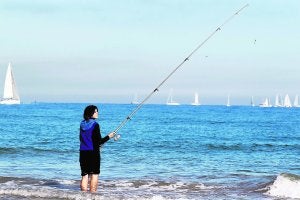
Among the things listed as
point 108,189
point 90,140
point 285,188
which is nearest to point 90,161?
point 90,140

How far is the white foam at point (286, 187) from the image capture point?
1196 centimetres

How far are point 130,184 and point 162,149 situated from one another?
1227 centimetres

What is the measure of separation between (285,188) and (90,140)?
5114mm

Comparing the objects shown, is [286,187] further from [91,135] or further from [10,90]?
[10,90]

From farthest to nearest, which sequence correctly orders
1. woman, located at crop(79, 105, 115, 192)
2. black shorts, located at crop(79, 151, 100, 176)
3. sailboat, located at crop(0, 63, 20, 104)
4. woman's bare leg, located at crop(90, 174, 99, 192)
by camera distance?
sailboat, located at crop(0, 63, 20, 104) < woman's bare leg, located at crop(90, 174, 99, 192) < black shorts, located at crop(79, 151, 100, 176) < woman, located at crop(79, 105, 115, 192)

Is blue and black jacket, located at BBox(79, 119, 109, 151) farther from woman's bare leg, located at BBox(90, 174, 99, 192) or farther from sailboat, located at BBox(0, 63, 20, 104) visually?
sailboat, located at BBox(0, 63, 20, 104)

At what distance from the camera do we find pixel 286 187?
40.4 ft

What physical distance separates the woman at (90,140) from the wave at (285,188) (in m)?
4.43

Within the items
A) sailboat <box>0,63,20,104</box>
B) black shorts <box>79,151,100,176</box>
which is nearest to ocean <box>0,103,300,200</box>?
black shorts <box>79,151,100,176</box>

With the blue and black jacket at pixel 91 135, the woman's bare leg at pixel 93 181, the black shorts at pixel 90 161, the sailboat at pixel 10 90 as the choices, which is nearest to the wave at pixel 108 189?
the woman's bare leg at pixel 93 181

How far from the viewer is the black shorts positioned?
9.52 metres

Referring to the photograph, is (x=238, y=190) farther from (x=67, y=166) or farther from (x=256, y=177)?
(x=67, y=166)

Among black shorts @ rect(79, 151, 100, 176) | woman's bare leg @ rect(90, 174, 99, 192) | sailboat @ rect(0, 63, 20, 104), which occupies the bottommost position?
woman's bare leg @ rect(90, 174, 99, 192)

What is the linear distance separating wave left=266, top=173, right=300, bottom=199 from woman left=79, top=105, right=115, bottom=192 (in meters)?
4.43
